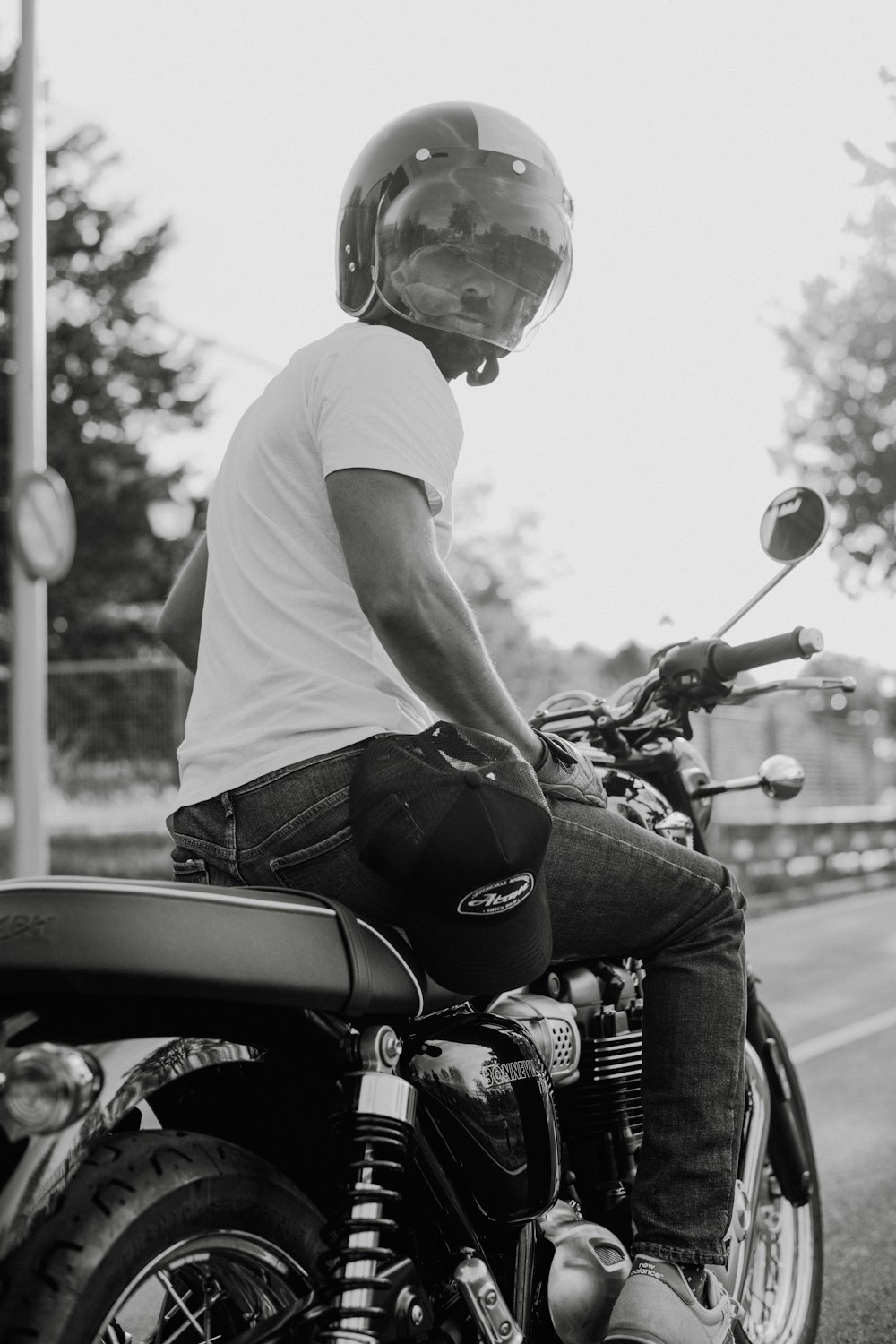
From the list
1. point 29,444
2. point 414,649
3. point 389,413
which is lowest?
point 29,444

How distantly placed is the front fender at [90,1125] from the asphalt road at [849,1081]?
7.15 ft

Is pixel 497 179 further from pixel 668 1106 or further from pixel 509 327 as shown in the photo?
pixel 668 1106

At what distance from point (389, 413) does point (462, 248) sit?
426mm

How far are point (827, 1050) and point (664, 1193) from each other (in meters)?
4.80

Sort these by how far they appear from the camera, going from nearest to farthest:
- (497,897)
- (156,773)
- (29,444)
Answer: (497,897) < (29,444) < (156,773)

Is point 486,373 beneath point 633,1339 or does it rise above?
above

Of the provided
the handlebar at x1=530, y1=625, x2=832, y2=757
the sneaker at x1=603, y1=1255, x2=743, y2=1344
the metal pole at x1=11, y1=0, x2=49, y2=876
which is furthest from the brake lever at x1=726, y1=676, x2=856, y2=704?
the metal pole at x1=11, y1=0, x2=49, y2=876

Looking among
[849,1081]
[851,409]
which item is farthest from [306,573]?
[851,409]

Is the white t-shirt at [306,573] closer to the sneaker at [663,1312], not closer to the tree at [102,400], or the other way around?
the sneaker at [663,1312]

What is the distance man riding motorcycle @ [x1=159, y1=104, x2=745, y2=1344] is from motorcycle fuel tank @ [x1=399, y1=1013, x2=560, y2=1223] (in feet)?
0.72

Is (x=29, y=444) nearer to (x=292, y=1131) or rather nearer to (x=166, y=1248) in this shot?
(x=292, y=1131)

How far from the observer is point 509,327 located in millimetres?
2434

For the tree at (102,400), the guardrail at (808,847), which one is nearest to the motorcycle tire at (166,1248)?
the guardrail at (808,847)

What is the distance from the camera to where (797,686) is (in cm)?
285
